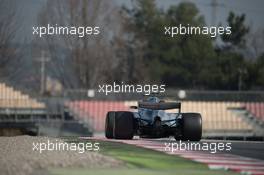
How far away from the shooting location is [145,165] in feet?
48.0

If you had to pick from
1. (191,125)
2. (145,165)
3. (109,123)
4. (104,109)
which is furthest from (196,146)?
(104,109)

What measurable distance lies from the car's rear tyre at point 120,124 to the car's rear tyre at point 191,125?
118cm

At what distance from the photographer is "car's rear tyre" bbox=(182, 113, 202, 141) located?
62.7 feet

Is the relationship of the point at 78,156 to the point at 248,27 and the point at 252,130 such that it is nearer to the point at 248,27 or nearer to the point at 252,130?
the point at 252,130

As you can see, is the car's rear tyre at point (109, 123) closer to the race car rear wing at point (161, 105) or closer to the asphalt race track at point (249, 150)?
the race car rear wing at point (161, 105)

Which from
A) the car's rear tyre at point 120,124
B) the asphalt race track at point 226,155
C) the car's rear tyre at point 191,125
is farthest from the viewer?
the car's rear tyre at point 120,124

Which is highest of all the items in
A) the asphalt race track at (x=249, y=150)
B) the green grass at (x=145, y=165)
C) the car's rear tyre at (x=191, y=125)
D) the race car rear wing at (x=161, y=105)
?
the race car rear wing at (x=161, y=105)

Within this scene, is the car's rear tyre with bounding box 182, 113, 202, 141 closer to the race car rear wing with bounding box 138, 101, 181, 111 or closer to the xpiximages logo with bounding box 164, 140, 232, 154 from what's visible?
the xpiximages logo with bounding box 164, 140, 232, 154

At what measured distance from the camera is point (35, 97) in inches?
1774

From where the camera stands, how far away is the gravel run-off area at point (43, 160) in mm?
13383

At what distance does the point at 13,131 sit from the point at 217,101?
12.9 metres

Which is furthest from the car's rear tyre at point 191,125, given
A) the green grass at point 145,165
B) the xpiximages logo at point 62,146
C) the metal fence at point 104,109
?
the metal fence at point 104,109

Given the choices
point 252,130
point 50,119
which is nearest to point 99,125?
point 50,119

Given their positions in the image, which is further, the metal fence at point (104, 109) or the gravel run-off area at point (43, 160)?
the metal fence at point (104, 109)
